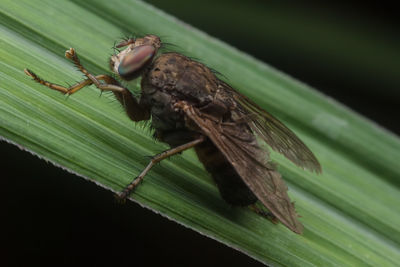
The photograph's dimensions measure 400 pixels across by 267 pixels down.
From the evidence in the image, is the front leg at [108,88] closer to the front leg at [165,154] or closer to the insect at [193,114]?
the insect at [193,114]

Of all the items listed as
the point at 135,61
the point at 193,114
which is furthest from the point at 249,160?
the point at 135,61

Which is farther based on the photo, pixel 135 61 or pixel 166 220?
pixel 166 220

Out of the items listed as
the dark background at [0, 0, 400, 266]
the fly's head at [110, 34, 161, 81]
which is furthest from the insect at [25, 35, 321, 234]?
the dark background at [0, 0, 400, 266]

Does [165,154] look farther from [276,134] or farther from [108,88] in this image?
[276,134]

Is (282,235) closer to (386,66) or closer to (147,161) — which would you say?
(147,161)

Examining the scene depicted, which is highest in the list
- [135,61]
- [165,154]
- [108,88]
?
[135,61]

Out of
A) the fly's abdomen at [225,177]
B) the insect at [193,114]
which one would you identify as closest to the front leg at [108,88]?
the insect at [193,114]

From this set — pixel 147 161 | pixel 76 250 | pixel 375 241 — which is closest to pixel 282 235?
pixel 375 241
